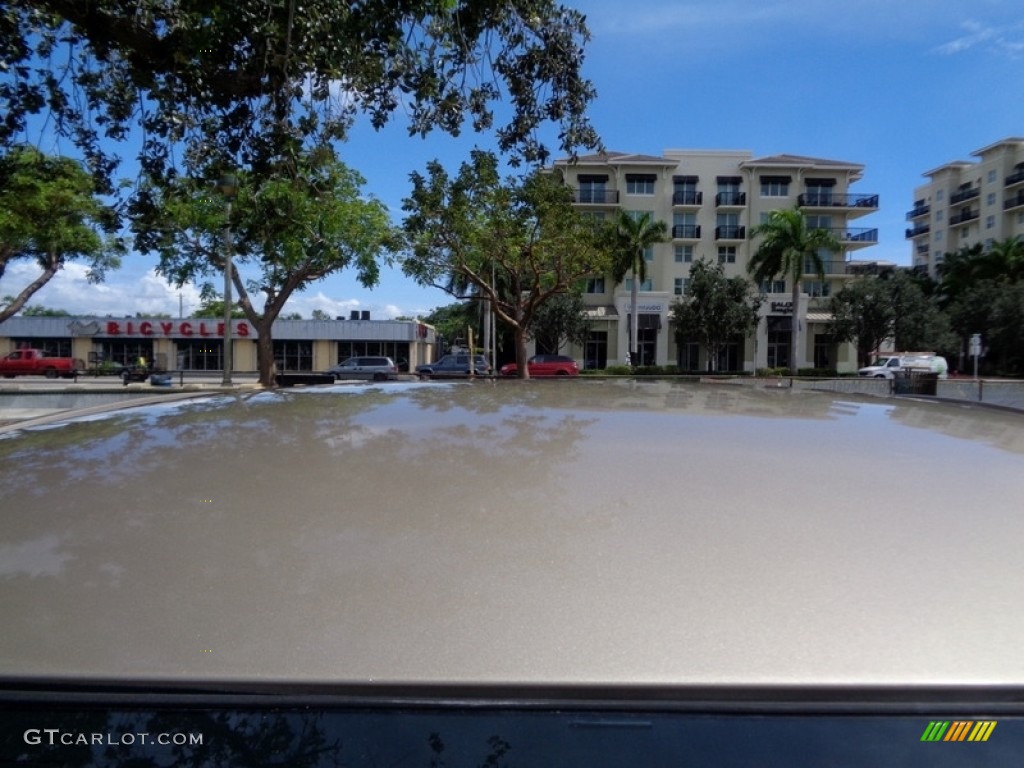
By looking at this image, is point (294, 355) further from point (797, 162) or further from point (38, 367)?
point (797, 162)

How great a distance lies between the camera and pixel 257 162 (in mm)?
8453

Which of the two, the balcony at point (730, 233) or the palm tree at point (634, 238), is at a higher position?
the balcony at point (730, 233)

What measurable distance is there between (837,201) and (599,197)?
1923 cm

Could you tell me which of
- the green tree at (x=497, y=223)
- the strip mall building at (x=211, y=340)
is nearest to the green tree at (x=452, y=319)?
the strip mall building at (x=211, y=340)

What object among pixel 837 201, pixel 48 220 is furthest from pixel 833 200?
pixel 48 220

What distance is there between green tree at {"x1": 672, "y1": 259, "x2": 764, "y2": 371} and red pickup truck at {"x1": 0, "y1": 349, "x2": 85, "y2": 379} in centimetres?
4109

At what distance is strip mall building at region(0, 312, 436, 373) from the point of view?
56812 mm

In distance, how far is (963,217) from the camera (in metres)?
82.8

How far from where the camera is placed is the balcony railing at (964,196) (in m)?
80.9

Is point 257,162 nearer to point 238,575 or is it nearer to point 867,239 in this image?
point 238,575

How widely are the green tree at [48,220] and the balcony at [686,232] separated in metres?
41.0

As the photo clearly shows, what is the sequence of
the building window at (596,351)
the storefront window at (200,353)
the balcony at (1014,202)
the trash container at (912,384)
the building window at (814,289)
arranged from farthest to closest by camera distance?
the balcony at (1014,202) < the building window at (814,289) < the storefront window at (200,353) < the building window at (596,351) < the trash container at (912,384)

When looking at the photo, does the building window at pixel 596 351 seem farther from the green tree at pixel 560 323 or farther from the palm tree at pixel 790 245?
the palm tree at pixel 790 245

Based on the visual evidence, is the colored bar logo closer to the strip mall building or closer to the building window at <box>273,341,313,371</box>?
the strip mall building
